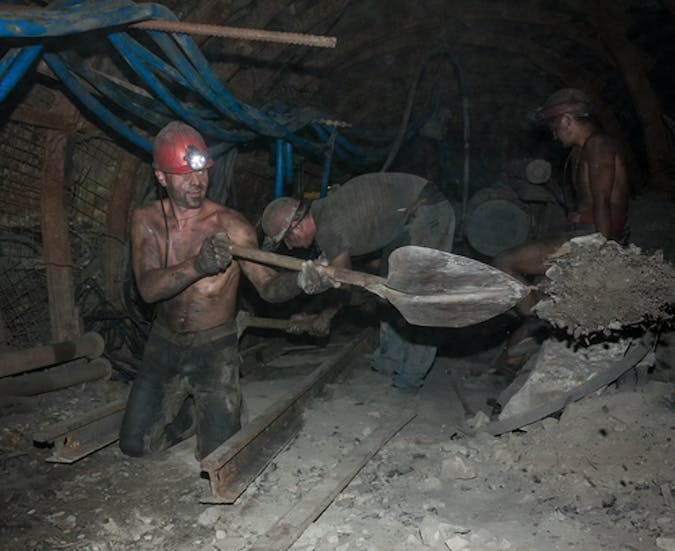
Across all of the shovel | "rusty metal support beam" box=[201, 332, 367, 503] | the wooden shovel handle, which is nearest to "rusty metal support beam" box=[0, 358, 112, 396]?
the shovel

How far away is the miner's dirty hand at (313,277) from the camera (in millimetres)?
3215

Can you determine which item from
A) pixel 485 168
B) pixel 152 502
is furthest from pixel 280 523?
pixel 485 168

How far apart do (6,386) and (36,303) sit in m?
0.94

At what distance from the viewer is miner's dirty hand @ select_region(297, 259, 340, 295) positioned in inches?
127

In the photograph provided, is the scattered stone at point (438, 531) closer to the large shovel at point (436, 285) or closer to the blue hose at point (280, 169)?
the large shovel at point (436, 285)

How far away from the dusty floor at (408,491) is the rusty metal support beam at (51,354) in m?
0.32

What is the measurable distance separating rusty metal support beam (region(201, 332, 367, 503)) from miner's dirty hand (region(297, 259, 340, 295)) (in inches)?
41.9

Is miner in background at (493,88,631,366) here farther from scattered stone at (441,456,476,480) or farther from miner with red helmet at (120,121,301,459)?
miner with red helmet at (120,121,301,459)

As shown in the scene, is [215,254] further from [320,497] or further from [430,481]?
[430,481]

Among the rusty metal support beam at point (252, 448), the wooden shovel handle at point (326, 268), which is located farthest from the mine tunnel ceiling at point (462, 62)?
the rusty metal support beam at point (252, 448)

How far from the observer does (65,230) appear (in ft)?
16.3

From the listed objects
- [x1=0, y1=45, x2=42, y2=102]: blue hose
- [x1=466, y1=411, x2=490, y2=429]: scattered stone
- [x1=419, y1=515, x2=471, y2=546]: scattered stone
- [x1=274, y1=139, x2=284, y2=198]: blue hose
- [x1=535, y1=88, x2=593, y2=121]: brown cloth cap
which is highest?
[x1=0, y1=45, x2=42, y2=102]: blue hose

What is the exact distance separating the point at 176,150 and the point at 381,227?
6.05 feet

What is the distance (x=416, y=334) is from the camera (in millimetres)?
5254
